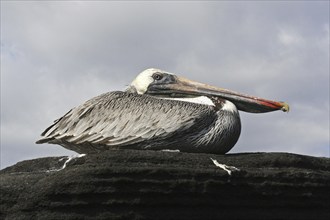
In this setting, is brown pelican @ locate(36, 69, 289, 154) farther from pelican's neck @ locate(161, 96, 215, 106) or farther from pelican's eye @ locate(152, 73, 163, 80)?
pelican's eye @ locate(152, 73, 163, 80)

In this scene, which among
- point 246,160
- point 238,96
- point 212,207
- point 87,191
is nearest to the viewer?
point 87,191

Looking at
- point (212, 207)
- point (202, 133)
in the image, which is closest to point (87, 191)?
point (212, 207)

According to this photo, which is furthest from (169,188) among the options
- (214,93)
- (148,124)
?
(214,93)

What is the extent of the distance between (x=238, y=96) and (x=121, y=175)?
2359mm

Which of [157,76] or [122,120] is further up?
[157,76]

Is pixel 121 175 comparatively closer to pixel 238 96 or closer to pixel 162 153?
pixel 162 153

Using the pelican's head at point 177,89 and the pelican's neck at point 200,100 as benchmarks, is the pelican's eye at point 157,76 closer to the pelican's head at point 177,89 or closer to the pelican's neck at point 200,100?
the pelican's head at point 177,89

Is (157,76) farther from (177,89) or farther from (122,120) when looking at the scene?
(122,120)

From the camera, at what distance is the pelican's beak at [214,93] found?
7199 millimetres

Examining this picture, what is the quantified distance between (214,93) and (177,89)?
445 mm

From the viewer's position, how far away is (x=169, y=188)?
5.56 metres

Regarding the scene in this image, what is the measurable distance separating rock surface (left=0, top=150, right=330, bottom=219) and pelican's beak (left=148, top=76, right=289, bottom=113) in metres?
0.97

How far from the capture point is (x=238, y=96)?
7.30m

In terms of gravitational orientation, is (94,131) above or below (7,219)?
above
